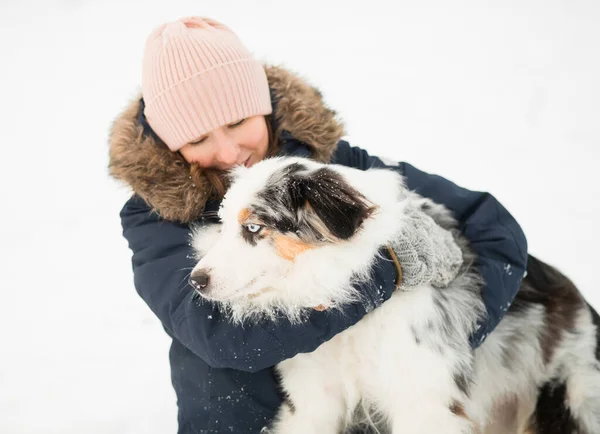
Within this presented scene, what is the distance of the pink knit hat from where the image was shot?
2.64 metres

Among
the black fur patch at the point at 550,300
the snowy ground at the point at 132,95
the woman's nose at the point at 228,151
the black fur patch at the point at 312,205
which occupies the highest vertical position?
the black fur patch at the point at 312,205

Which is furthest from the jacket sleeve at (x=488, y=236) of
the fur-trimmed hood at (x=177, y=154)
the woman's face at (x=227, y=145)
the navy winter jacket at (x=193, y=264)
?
the woman's face at (x=227, y=145)

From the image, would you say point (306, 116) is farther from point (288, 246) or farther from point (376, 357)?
point (376, 357)

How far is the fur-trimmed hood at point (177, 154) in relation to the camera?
2.64m

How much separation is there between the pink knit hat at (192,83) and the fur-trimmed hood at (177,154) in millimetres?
126

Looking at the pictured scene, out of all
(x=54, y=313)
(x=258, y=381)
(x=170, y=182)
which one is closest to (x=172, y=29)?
(x=170, y=182)

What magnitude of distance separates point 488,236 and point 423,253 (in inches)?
24.0

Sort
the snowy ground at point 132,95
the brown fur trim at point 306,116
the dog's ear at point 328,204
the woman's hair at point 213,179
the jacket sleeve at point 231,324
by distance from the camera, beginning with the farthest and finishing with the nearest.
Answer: the snowy ground at point 132,95 < the brown fur trim at point 306,116 < the woman's hair at point 213,179 < the jacket sleeve at point 231,324 < the dog's ear at point 328,204

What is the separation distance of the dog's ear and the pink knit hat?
0.80m

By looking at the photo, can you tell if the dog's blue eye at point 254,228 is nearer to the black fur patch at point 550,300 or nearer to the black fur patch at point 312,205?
the black fur patch at point 312,205

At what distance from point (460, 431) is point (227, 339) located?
1078 millimetres

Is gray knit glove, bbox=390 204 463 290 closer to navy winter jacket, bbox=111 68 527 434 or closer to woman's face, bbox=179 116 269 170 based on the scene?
navy winter jacket, bbox=111 68 527 434

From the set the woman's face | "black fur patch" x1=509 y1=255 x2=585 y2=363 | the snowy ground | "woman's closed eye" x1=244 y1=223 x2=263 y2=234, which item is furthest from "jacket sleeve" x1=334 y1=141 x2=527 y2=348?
the snowy ground

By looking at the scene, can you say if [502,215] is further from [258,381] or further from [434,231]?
[258,381]
